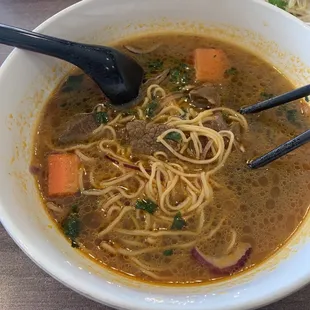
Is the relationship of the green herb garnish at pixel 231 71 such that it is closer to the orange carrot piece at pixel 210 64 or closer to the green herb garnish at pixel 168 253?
the orange carrot piece at pixel 210 64

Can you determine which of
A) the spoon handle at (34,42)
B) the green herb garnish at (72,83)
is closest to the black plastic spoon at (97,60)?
the spoon handle at (34,42)

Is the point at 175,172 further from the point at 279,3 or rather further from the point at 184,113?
the point at 279,3

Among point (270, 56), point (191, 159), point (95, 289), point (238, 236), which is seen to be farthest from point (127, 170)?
point (270, 56)

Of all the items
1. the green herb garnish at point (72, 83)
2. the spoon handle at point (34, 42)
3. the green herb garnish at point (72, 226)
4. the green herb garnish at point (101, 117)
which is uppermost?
the spoon handle at point (34, 42)

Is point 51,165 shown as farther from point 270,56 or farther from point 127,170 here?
point 270,56

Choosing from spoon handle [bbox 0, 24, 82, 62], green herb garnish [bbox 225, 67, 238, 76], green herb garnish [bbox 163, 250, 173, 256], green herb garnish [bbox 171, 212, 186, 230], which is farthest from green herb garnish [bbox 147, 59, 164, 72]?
green herb garnish [bbox 163, 250, 173, 256]

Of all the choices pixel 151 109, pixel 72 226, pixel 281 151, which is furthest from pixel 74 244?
pixel 281 151
